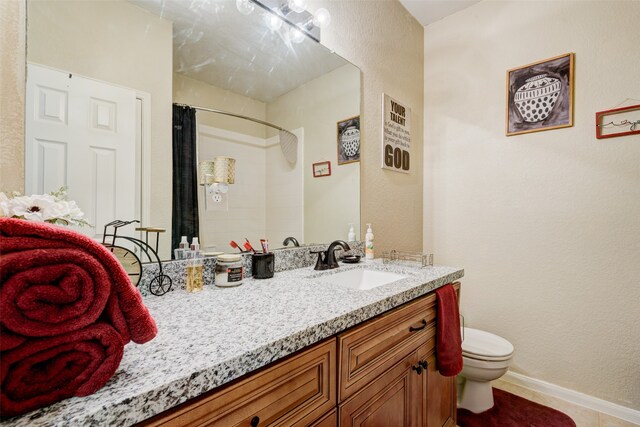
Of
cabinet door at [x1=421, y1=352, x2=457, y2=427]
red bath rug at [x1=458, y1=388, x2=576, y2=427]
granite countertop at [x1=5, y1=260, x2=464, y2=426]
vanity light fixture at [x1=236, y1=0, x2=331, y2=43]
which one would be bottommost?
red bath rug at [x1=458, y1=388, x2=576, y2=427]

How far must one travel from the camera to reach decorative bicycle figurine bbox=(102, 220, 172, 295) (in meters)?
0.90

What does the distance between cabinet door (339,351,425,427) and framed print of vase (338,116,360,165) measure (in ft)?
3.57

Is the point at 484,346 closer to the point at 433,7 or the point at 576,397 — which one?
the point at 576,397

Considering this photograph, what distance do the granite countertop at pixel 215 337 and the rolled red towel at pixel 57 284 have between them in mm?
88

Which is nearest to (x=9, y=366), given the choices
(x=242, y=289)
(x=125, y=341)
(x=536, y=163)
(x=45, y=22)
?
(x=125, y=341)

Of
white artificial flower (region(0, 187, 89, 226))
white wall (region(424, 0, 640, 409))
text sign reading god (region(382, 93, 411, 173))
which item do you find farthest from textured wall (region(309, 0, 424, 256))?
white artificial flower (region(0, 187, 89, 226))

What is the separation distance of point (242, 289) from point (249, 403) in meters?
0.48

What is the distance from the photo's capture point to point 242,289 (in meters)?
1.03

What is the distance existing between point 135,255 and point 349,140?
4.11 ft

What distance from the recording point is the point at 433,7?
2148 millimetres

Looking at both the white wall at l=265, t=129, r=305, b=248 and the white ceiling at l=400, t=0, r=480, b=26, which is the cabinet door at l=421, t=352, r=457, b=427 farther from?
the white ceiling at l=400, t=0, r=480, b=26

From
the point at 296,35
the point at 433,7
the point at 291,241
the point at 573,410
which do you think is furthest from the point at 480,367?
the point at 433,7

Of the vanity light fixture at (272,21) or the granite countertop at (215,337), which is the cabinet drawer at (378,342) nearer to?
the granite countertop at (215,337)

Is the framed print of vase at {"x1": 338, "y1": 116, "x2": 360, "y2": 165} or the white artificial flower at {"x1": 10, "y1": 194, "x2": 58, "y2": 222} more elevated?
the framed print of vase at {"x1": 338, "y1": 116, "x2": 360, "y2": 165}
